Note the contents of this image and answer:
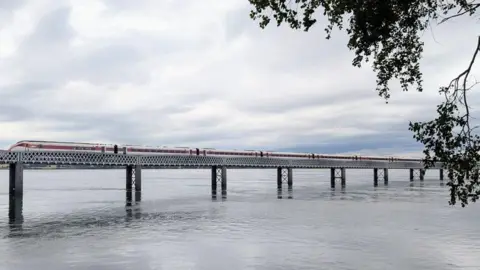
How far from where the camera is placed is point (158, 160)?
82438 millimetres

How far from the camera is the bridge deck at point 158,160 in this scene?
64.6 meters

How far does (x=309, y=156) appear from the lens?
118 meters

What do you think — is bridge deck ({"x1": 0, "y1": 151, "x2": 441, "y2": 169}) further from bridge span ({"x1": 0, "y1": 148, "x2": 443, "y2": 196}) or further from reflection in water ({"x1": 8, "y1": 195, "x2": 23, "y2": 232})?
reflection in water ({"x1": 8, "y1": 195, "x2": 23, "y2": 232})

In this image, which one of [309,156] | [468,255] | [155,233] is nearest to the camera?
[468,255]

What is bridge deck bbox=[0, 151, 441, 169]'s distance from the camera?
64.6m

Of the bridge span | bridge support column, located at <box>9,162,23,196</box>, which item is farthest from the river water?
bridge support column, located at <box>9,162,23,196</box>

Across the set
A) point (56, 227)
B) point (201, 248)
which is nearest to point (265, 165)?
point (56, 227)

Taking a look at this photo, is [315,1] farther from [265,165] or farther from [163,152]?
[265,165]

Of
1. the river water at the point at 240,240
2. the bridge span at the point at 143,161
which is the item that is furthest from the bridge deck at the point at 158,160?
the river water at the point at 240,240

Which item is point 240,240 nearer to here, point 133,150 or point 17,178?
point 17,178

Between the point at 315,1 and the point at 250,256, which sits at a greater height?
the point at 315,1

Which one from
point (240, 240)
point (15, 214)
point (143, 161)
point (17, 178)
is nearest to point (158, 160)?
point (143, 161)

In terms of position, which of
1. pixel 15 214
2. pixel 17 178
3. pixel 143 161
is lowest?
pixel 15 214

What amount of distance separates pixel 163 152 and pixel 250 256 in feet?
211
